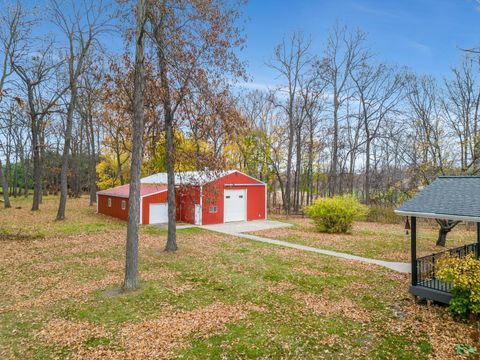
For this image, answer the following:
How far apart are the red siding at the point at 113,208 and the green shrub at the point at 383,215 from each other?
1711 cm

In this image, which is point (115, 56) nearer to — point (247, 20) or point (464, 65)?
point (247, 20)

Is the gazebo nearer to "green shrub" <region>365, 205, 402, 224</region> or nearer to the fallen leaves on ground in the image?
the fallen leaves on ground

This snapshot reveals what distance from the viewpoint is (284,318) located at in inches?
257

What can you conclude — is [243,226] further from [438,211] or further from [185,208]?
[438,211]

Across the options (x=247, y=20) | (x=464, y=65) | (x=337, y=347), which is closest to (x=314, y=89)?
(x=464, y=65)

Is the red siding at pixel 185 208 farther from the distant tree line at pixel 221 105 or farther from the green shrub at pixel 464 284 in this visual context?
the green shrub at pixel 464 284

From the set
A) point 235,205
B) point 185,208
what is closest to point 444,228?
point 235,205

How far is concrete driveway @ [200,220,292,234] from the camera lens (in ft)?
59.3

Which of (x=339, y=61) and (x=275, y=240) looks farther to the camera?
(x=339, y=61)

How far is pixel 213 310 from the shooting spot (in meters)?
6.92

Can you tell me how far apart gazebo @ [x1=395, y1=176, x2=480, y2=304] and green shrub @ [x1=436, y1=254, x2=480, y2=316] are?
40 centimetres

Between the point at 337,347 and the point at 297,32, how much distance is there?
1000 inches

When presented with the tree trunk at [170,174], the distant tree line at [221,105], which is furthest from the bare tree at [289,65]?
the tree trunk at [170,174]

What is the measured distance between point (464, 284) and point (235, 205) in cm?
1615
